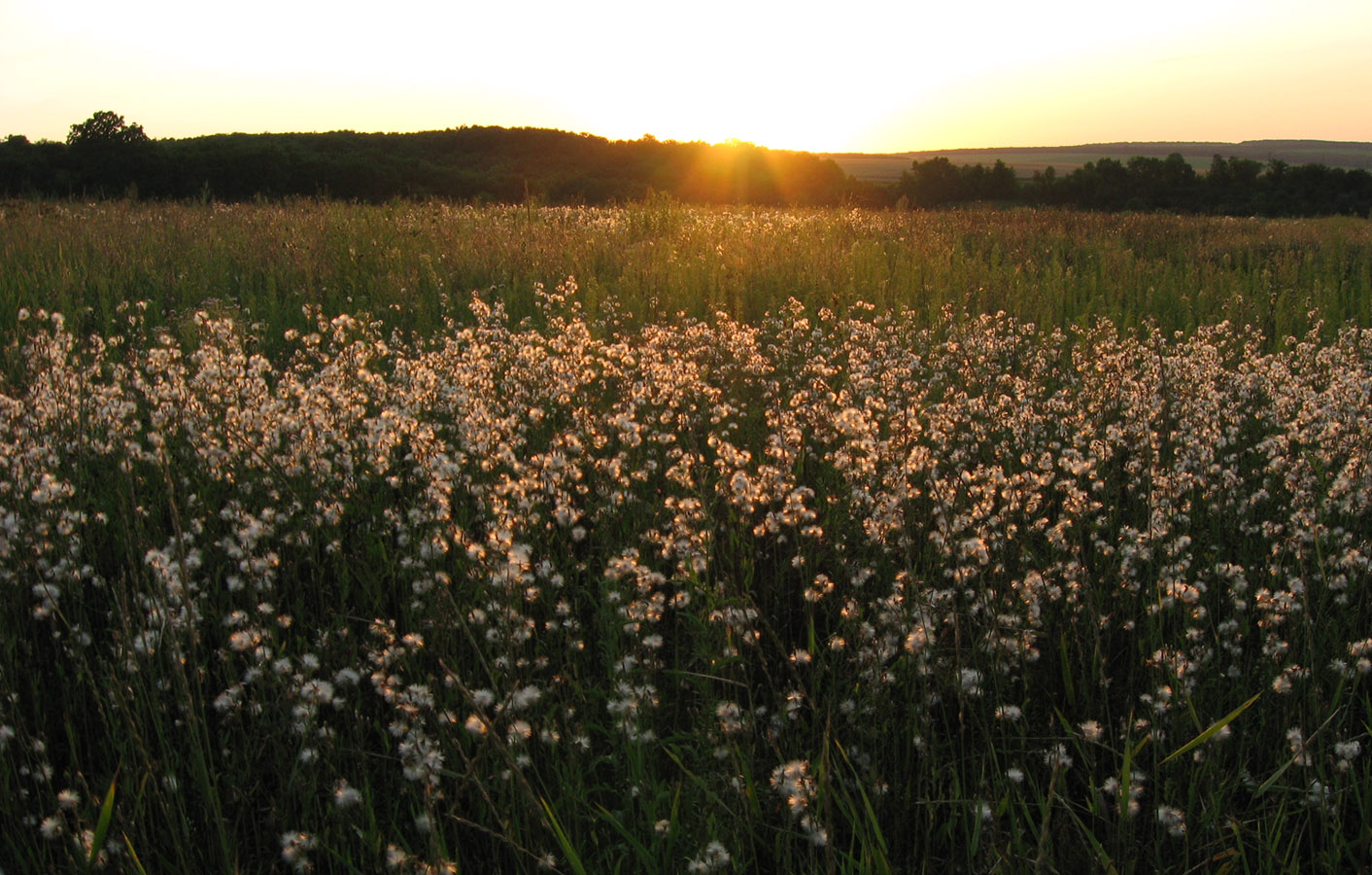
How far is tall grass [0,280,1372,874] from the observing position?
5.62 feet

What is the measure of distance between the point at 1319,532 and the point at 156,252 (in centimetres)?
903

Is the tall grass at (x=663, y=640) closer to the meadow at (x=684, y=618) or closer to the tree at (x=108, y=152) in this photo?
the meadow at (x=684, y=618)

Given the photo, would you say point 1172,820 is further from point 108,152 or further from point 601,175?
point 601,175

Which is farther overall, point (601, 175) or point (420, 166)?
point (601, 175)

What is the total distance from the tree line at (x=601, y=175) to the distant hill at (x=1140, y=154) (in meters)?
28.1

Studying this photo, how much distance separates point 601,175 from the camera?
130 ft

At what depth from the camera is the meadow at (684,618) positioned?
1725 millimetres

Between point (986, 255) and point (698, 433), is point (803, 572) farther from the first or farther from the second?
point (986, 255)

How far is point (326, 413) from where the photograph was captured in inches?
126

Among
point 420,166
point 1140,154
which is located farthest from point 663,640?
point 1140,154

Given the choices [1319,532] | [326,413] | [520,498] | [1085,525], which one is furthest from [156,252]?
[1319,532]

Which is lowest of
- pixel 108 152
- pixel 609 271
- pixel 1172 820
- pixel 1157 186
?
pixel 1172 820

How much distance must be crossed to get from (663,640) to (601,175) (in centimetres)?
3954

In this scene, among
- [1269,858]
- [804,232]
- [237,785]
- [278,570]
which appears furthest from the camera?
[804,232]
